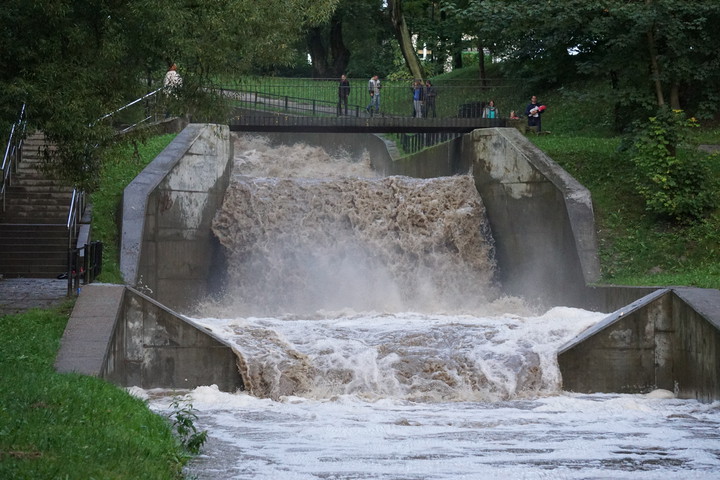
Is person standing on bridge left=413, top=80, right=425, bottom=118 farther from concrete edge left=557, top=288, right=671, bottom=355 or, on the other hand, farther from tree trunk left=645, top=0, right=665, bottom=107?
concrete edge left=557, top=288, right=671, bottom=355

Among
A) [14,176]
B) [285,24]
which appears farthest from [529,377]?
[285,24]

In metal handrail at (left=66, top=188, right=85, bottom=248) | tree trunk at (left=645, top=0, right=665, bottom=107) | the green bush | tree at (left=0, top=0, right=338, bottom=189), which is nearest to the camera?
tree at (left=0, top=0, right=338, bottom=189)

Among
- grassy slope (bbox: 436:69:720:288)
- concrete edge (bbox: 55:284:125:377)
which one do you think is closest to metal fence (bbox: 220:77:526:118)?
grassy slope (bbox: 436:69:720:288)

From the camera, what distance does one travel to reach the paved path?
14578mm

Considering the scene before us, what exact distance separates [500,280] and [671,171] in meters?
4.04

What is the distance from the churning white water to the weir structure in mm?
435

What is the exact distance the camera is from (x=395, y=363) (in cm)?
1395

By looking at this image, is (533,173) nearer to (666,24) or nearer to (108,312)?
(666,24)

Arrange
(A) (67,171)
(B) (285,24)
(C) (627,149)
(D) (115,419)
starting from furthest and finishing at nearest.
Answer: (B) (285,24) → (C) (627,149) → (A) (67,171) → (D) (115,419)

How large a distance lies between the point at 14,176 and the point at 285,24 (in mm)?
7497

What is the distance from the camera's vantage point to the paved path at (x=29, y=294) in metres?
14.6

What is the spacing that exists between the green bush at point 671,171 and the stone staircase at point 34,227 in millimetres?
11063

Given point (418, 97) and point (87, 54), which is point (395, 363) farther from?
point (418, 97)

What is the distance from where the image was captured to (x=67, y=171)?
559 inches
